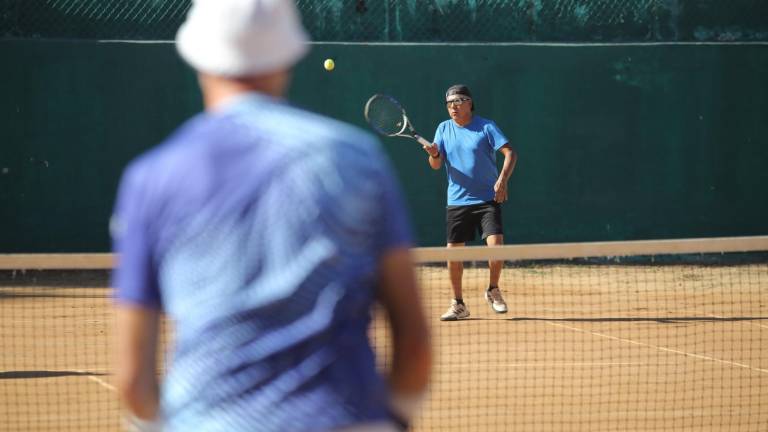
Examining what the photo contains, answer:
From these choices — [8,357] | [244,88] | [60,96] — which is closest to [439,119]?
[60,96]

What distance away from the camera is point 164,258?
1.83 meters

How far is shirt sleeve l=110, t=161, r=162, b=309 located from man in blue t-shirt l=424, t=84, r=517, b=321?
743 centimetres

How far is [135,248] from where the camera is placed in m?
1.83

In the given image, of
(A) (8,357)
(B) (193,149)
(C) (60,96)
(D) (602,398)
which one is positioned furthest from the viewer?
(C) (60,96)

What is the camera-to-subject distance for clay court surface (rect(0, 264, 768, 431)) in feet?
19.7

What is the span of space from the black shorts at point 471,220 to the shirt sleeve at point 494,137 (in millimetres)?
442

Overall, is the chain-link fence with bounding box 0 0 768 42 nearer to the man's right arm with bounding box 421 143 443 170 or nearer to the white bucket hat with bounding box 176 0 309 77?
the man's right arm with bounding box 421 143 443 170

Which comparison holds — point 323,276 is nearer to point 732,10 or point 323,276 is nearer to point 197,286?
point 197,286

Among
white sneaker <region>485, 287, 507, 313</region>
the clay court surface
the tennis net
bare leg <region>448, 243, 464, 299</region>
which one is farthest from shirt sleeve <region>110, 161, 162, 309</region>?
white sneaker <region>485, 287, 507, 313</region>

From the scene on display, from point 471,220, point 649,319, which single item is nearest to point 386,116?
point 471,220

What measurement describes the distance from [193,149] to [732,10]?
12.8 meters

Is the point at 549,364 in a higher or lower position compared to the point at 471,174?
lower

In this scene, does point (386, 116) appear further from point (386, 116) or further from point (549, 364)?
point (549, 364)

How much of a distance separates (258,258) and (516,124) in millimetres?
11843
